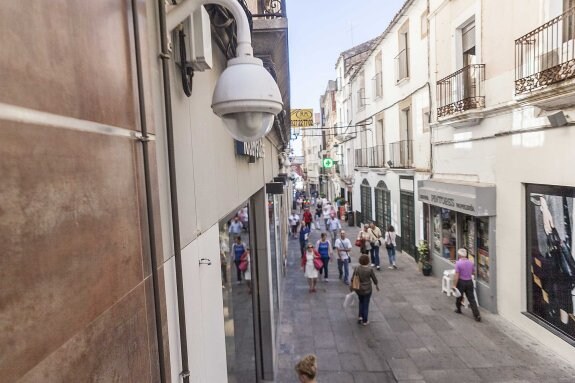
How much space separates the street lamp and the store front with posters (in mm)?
9136

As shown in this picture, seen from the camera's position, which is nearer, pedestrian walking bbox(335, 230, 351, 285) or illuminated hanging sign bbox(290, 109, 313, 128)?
pedestrian walking bbox(335, 230, 351, 285)

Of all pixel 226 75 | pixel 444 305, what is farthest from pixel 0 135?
pixel 444 305

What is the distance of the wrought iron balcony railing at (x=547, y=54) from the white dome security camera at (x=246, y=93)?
6.76m

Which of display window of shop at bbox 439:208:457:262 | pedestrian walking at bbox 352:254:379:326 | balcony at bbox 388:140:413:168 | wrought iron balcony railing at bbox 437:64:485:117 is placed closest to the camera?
pedestrian walking at bbox 352:254:379:326

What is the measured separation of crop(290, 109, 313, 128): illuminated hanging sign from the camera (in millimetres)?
23469

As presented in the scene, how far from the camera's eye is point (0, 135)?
0.93 m

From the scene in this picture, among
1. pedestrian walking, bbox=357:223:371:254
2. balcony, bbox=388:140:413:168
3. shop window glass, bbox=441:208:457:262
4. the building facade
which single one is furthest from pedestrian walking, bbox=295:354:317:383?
balcony, bbox=388:140:413:168

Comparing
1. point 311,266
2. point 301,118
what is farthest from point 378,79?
point 311,266

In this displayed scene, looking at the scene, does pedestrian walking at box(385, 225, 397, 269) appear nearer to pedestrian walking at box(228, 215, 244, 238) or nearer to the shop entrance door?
the shop entrance door

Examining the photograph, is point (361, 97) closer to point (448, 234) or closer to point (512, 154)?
point (448, 234)

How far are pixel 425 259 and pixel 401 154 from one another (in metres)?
4.97

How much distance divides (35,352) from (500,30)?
10.8 metres

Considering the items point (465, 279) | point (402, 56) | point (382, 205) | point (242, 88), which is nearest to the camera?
point (242, 88)

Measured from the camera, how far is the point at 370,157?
22500mm
